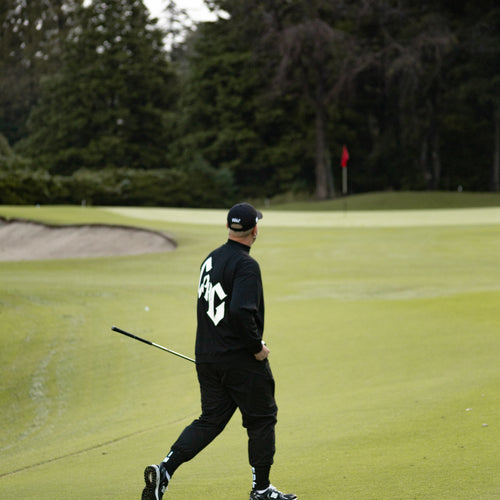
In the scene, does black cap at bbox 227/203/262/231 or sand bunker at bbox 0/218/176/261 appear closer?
black cap at bbox 227/203/262/231

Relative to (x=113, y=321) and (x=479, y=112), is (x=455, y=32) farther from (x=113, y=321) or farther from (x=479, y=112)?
(x=113, y=321)

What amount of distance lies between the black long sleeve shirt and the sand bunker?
16.5 metres

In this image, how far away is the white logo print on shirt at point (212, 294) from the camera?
14.9 feet

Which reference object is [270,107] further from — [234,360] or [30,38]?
[234,360]

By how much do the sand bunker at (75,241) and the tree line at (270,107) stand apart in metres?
15.9

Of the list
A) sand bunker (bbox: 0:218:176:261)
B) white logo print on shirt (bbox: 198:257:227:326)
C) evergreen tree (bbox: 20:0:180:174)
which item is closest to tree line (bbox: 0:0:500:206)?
evergreen tree (bbox: 20:0:180:174)

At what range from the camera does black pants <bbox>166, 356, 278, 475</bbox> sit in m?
4.55

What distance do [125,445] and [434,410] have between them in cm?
269

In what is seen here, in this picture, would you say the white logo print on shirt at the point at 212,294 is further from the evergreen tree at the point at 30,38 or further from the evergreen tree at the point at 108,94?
the evergreen tree at the point at 30,38

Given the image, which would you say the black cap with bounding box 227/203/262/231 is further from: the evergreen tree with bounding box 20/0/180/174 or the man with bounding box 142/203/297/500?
the evergreen tree with bounding box 20/0/180/174

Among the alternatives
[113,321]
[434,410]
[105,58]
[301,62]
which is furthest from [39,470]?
[105,58]

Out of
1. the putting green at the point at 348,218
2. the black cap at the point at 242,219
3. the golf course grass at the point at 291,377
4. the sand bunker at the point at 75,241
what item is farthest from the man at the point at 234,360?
the putting green at the point at 348,218

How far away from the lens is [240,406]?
460cm

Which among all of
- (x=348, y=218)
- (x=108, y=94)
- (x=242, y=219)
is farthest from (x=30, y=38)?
(x=242, y=219)
